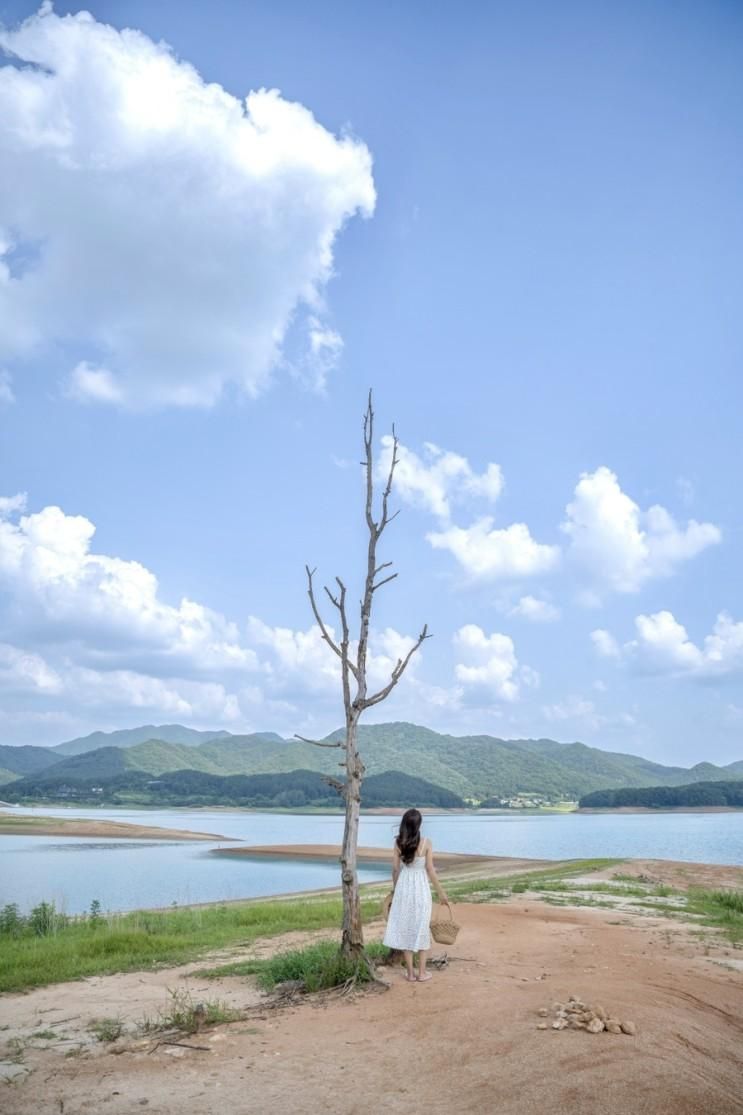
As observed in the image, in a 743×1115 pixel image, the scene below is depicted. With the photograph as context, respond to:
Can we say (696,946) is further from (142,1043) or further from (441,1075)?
(142,1043)

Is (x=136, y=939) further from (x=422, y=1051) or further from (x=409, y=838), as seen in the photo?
(x=422, y=1051)

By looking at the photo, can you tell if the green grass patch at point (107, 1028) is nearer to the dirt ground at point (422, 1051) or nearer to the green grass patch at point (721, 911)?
the dirt ground at point (422, 1051)

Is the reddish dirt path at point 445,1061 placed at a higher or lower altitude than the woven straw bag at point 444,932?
lower

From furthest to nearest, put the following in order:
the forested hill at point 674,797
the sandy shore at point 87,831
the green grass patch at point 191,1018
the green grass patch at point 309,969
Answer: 1. the forested hill at point 674,797
2. the sandy shore at point 87,831
3. the green grass patch at point 309,969
4. the green grass patch at point 191,1018

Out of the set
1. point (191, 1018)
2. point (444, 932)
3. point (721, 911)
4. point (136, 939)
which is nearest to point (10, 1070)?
point (191, 1018)

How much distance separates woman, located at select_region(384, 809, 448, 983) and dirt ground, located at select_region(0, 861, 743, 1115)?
1.37 feet

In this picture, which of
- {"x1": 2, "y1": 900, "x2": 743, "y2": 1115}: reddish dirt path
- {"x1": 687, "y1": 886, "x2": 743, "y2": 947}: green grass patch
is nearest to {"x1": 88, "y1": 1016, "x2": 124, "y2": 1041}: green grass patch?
{"x1": 2, "y1": 900, "x2": 743, "y2": 1115}: reddish dirt path

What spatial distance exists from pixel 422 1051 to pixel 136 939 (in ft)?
31.7

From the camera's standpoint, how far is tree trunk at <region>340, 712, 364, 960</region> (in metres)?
9.59

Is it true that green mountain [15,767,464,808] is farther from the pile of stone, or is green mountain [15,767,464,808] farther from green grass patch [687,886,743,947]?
the pile of stone

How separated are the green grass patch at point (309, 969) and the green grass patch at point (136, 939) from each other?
1.91m

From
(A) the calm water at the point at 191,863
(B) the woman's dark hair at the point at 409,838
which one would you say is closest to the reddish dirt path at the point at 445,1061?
(B) the woman's dark hair at the point at 409,838

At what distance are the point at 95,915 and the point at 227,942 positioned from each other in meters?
5.35

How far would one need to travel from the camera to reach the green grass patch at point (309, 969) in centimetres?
938
